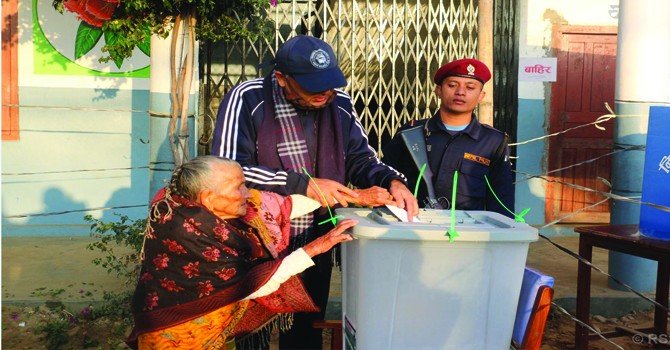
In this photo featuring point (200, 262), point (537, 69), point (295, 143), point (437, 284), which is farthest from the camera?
point (537, 69)

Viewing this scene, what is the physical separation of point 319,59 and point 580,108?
5223 millimetres

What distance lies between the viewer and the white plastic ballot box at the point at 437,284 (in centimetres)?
242

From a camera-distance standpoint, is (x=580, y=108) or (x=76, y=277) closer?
(x=76, y=277)

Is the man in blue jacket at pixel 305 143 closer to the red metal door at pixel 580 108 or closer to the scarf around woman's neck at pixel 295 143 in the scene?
the scarf around woman's neck at pixel 295 143

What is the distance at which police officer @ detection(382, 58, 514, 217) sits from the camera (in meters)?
3.61

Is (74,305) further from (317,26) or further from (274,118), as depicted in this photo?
(317,26)

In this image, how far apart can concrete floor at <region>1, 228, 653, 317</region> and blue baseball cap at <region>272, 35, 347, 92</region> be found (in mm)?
2391

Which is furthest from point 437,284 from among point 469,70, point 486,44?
point 486,44

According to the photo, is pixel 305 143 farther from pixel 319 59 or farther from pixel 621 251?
pixel 621 251

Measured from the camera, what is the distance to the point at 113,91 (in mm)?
6754

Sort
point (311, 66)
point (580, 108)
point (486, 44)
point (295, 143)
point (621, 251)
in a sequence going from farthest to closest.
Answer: point (580, 108), point (486, 44), point (621, 251), point (295, 143), point (311, 66)

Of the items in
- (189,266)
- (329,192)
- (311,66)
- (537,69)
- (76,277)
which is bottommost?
(76,277)

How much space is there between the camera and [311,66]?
282 centimetres

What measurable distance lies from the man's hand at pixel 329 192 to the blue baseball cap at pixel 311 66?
34cm
